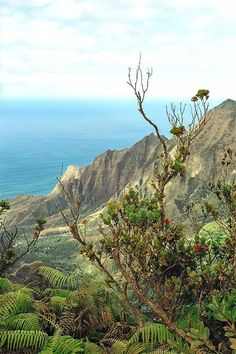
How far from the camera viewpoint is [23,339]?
6852 mm

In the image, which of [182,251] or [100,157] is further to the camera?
[100,157]

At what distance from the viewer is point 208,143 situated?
10925 centimetres

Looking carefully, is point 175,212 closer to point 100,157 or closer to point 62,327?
point 100,157

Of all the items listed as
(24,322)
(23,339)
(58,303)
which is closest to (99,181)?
(58,303)

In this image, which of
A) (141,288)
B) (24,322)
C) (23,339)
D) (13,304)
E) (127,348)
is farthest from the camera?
(13,304)

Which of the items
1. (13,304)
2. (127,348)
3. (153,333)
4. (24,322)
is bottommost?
(127,348)

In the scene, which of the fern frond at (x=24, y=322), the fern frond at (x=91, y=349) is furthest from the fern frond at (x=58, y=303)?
the fern frond at (x=91, y=349)

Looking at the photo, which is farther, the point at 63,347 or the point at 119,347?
the point at 119,347

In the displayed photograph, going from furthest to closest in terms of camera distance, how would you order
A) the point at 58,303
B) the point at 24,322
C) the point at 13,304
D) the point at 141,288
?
1. the point at 58,303
2. the point at 13,304
3. the point at 24,322
4. the point at 141,288

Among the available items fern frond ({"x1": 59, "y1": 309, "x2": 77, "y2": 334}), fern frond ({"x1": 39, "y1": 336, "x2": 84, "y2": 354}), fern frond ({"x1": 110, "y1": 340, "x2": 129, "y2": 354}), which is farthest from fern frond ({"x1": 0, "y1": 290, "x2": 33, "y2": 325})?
fern frond ({"x1": 110, "y1": 340, "x2": 129, "y2": 354})

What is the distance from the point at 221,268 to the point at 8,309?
3.58m

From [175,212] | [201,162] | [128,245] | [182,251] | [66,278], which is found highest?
[128,245]

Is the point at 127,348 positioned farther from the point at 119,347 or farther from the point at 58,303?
the point at 58,303

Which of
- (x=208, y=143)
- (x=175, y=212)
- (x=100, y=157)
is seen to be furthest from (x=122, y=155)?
(x=175, y=212)
